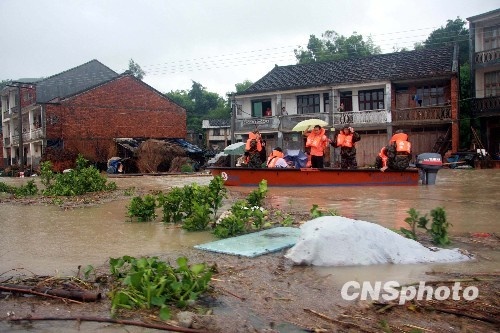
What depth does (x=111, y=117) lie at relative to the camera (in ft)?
109

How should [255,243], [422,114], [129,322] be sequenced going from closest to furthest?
[129,322]
[255,243]
[422,114]

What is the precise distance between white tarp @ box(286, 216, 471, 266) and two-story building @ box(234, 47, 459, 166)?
876 inches

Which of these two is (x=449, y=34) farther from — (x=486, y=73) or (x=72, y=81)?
(x=72, y=81)

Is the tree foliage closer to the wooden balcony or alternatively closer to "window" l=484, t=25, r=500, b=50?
the wooden balcony

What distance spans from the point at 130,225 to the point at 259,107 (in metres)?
26.3

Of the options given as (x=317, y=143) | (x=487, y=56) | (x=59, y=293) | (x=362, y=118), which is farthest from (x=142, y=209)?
(x=487, y=56)

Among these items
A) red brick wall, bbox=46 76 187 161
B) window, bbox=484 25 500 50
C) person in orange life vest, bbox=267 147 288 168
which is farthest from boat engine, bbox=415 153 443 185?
red brick wall, bbox=46 76 187 161

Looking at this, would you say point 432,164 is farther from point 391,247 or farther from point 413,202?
point 391,247

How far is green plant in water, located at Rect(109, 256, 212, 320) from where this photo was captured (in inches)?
116

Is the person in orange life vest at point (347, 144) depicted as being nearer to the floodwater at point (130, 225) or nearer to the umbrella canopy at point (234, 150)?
the floodwater at point (130, 225)

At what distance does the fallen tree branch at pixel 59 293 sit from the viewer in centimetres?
308

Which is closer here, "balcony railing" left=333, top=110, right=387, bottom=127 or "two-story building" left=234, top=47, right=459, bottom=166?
"two-story building" left=234, top=47, right=459, bottom=166

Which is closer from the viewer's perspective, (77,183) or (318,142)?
(77,183)

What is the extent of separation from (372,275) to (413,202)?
6296 mm
